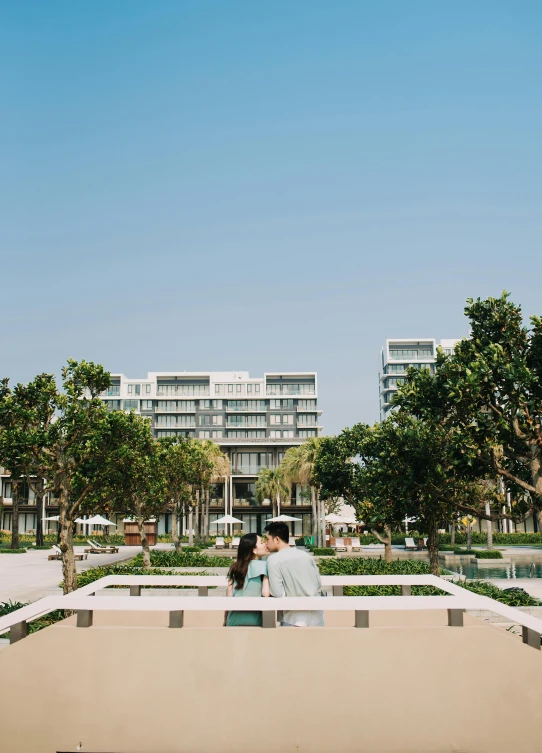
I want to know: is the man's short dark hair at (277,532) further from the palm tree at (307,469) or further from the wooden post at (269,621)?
the palm tree at (307,469)

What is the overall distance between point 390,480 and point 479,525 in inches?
2034

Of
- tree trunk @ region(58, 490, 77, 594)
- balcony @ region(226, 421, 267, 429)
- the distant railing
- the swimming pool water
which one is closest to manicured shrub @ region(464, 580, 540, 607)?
tree trunk @ region(58, 490, 77, 594)

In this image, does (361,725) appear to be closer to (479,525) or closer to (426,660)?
(426,660)

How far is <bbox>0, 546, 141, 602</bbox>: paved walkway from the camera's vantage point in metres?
20.7

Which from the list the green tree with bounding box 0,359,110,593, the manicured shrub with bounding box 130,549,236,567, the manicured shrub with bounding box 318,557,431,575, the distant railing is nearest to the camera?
the distant railing

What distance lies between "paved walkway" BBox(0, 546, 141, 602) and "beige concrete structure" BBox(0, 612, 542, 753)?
15.4 m

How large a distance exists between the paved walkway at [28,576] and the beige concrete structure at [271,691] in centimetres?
1542

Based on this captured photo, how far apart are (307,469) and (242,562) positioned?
4811cm

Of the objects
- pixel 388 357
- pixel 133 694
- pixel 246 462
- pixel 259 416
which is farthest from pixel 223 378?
pixel 133 694

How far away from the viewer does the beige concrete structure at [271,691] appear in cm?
471

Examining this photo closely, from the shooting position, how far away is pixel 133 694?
4.80 meters

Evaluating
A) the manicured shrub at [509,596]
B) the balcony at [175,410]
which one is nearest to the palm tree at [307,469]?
the manicured shrub at [509,596]

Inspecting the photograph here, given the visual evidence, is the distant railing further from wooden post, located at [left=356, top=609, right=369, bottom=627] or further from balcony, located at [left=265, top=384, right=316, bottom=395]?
balcony, located at [left=265, top=384, right=316, bottom=395]

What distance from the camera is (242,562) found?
6.21m
